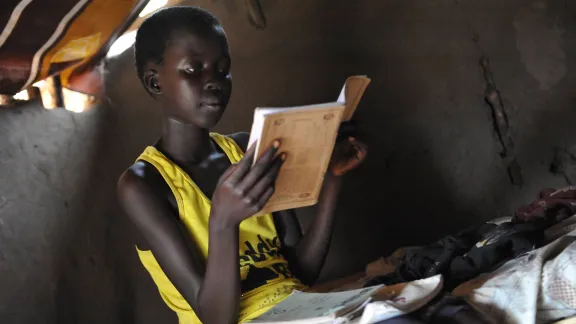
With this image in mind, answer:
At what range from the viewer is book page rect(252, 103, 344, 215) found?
891 mm

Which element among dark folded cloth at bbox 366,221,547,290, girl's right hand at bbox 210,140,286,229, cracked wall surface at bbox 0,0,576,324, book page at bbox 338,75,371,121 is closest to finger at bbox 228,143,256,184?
girl's right hand at bbox 210,140,286,229

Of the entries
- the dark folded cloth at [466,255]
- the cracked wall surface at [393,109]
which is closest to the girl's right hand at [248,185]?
the dark folded cloth at [466,255]

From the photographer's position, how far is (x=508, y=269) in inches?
44.7

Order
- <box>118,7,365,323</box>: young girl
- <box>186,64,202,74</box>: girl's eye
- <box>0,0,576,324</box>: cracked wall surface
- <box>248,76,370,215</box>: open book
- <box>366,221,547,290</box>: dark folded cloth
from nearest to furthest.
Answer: <box>248,76,370,215</box>: open book, <box>118,7,365,323</box>: young girl, <box>186,64,202,74</box>: girl's eye, <box>366,221,547,290</box>: dark folded cloth, <box>0,0,576,324</box>: cracked wall surface

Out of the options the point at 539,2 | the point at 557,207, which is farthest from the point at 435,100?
the point at 557,207

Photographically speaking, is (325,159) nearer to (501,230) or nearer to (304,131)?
(304,131)

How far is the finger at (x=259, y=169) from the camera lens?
3.01 feet

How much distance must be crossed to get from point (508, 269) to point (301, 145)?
1.56 ft

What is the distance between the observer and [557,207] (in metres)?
1.39

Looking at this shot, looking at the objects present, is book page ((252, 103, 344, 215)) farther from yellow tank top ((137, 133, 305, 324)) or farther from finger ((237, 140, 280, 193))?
yellow tank top ((137, 133, 305, 324))

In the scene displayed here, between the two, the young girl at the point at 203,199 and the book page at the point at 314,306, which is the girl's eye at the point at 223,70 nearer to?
the young girl at the point at 203,199

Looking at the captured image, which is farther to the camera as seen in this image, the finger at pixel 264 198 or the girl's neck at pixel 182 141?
the girl's neck at pixel 182 141

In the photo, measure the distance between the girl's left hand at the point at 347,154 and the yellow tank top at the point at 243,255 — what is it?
0.20m

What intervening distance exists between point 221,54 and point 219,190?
307 mm
